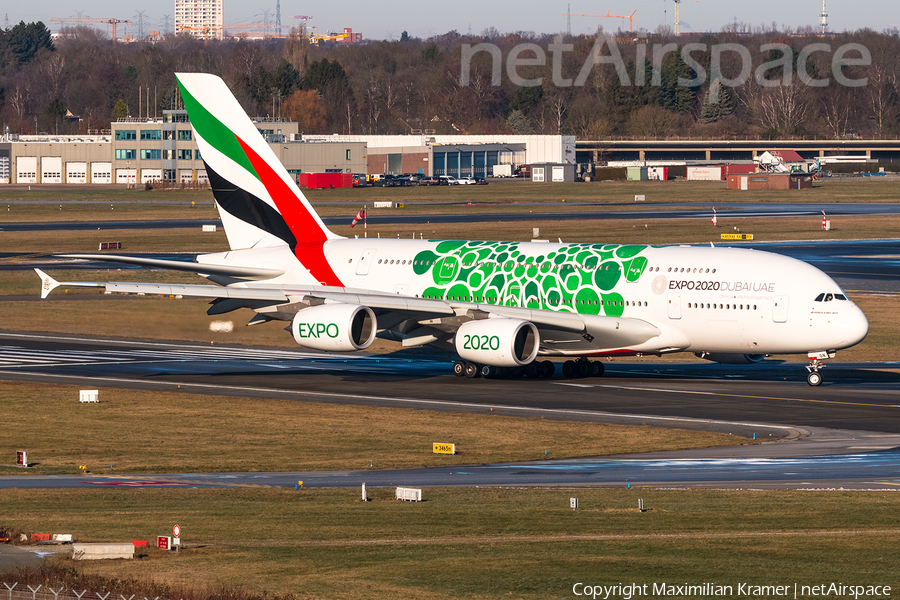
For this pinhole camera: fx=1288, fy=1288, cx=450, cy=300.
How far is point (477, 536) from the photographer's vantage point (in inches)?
1019

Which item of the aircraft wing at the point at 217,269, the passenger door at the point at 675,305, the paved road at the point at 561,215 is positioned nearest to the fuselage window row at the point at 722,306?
the passenger door at the point at 675,305

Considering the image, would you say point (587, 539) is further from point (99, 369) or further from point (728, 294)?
point (99, 369)

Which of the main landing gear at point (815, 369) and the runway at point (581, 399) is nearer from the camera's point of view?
the runway at point (581, 399)

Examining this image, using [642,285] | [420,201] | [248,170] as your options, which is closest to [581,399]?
[642,285]

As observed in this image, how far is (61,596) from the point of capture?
67.5 ft

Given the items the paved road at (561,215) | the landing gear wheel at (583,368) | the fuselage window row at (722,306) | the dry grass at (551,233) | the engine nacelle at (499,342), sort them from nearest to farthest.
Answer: the fuselage window row at (722,306) < the engine nacelle at (499,342) < the landing gear wheel at (583,368) < the dry grass at (551,233) < the paved road at (561,215)

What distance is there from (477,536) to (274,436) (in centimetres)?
1773

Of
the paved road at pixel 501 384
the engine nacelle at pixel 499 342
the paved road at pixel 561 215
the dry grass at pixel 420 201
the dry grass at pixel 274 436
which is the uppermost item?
the dry grass at pixel 420 201

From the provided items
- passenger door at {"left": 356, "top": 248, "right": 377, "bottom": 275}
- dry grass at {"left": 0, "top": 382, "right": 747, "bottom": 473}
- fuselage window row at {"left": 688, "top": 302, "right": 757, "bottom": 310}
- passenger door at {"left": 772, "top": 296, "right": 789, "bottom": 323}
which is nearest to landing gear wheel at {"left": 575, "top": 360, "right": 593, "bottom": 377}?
fuselage window row at {"left": 688, "top": 302, "right": 757, "bottom": 310}

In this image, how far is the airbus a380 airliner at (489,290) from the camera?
5109 centimetres

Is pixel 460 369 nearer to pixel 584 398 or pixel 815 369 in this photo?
pixel 584 398

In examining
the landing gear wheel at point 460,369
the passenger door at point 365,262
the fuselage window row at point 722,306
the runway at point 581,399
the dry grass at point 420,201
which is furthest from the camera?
the dry grass at point 420,201

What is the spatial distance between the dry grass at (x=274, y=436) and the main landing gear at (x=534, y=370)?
8.70 meters

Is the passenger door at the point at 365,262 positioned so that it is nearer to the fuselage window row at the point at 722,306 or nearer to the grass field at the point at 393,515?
the grass field at the point at 393,515
